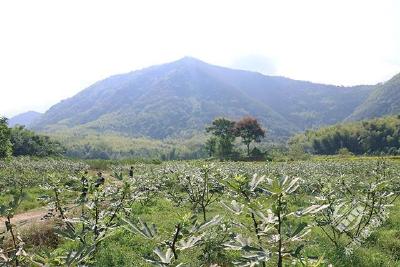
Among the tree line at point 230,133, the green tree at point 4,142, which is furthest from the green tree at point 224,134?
the green tree at point 4,142

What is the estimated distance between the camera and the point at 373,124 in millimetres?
119562

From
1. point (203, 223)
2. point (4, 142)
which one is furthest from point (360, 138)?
point (203, 223)

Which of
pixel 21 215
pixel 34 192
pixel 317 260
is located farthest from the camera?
pixel 34 192

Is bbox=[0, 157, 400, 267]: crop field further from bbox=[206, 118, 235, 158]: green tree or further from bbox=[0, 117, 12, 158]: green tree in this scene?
bbox=[206, 118, 235, 158]: green tree

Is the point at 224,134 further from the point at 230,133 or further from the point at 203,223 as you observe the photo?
the point at 203,223

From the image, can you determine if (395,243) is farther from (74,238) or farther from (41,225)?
(74,238)

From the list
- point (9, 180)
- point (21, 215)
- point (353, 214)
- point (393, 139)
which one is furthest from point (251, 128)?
point (353, 214)

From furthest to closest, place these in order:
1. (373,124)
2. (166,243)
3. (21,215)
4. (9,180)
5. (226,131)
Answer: (373,124), (226,131), (9,180), (21,215), (166,243)

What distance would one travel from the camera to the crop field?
2.76 m

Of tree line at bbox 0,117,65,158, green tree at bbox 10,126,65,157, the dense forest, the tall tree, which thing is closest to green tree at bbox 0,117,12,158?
tree line at bbox 0,117,65,158

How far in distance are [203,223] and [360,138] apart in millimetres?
120446

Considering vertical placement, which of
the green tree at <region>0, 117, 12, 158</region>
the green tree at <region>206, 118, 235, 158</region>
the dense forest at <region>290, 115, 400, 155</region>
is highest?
the green tree at <region>0, 117, 12, 158</region>

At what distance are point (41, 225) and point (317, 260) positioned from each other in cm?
1436

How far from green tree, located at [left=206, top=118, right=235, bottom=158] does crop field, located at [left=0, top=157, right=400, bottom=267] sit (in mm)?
55502
